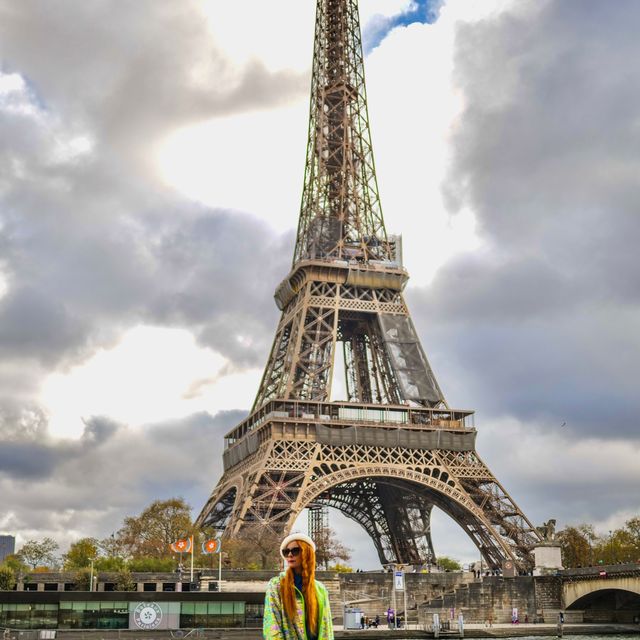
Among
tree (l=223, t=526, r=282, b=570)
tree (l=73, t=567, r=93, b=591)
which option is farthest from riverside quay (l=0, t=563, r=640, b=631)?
tree (l=223, t=526, r=282, b=570)

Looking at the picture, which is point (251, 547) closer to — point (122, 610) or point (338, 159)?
point (122, 610)

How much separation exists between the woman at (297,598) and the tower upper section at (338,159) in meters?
82.9

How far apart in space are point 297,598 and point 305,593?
0.23 feet

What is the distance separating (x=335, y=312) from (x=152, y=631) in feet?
127

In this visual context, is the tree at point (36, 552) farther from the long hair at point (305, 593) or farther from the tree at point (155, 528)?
the long hair at point (305, 593)

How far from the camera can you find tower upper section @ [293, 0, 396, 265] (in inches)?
3652

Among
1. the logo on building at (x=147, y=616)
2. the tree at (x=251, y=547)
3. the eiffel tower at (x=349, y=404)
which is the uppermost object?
the eiffel tower at (x=349, y=404)

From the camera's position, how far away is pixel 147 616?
181 feet

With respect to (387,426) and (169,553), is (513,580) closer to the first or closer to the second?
(387,426)

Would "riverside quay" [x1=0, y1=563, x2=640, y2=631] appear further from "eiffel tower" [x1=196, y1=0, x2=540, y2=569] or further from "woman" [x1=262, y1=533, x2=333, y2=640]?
"woman" [x1=262, y1=533, x2=333, y2=640]

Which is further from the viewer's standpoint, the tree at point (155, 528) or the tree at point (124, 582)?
the tree at point (155, 528)

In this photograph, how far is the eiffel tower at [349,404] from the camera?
7725 cm

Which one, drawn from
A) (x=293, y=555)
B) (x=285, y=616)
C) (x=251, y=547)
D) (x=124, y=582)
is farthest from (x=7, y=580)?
(x=293, y=555)

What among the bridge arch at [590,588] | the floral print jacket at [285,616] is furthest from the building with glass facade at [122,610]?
the floral print jacket at [285,616]
